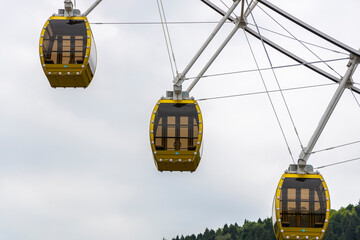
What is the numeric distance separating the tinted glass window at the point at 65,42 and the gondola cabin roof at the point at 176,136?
4.01m

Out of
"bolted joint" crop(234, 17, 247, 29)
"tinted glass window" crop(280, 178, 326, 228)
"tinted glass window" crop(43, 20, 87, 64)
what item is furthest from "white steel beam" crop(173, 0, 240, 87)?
"tinted glass window" crop(280, 178, 326, 228)

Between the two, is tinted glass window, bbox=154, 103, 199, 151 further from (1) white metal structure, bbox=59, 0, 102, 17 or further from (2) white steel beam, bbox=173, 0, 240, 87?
(1) white metal structure, bbox=59, 0, 102, 17

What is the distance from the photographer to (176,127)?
3831 centimetres

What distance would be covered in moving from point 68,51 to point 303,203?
33.7 ft

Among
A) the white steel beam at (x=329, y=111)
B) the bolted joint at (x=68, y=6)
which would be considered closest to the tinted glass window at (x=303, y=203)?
the white steel beam at (x=329, y=111)

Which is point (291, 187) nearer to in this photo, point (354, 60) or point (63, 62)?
point (354, 60)

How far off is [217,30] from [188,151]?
4.69 metres

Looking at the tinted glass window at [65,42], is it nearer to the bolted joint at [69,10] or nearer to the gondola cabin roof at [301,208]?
the bolted joint at [69,10]

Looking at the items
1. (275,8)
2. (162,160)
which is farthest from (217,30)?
(162,160)

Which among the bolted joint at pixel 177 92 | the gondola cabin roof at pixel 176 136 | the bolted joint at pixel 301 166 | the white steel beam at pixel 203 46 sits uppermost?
the white steel beam at pixel 203 46

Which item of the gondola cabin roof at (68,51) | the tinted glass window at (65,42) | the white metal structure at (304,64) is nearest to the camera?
the white metal structure at (304,64)

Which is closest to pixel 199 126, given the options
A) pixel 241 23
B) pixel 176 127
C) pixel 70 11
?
pixel 176 127

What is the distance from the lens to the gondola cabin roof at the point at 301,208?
1478 inches

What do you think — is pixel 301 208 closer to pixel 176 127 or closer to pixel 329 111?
pixel 329 111
